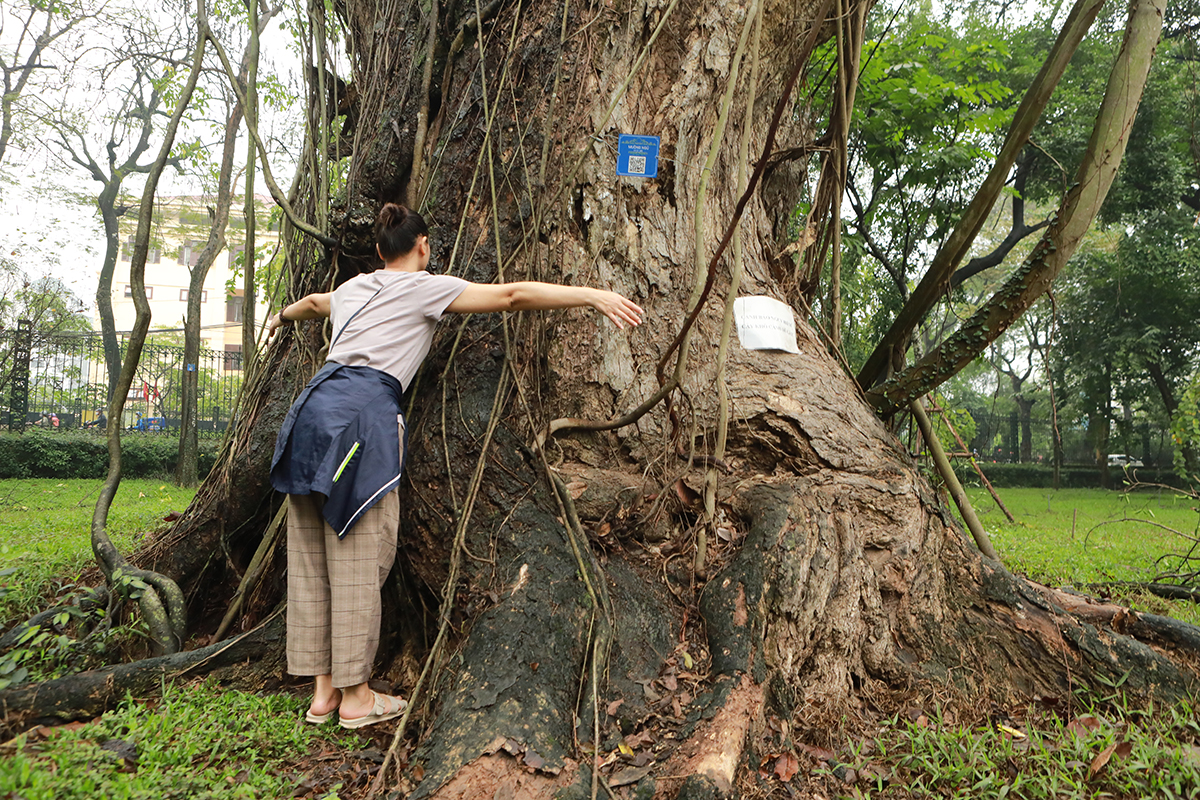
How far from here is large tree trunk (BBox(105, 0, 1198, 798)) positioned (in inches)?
84.3

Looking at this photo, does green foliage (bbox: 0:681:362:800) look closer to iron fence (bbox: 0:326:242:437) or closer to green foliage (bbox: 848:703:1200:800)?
green foliage (bbox: 848:703:1200:800)

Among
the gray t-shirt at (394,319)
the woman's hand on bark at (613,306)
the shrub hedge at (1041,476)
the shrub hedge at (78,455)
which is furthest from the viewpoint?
the shrub hedge at (1041,476)

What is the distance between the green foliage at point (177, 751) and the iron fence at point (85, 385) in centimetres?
924

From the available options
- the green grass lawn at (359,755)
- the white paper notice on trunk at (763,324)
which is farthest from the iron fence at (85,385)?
the white paper notice on trunk at (763,324)

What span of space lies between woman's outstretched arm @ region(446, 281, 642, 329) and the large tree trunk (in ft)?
1.05

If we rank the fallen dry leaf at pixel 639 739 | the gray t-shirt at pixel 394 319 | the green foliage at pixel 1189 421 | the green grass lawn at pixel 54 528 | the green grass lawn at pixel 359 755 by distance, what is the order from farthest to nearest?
the green foliage at pixel 1189 421 < the green grass lawn at pixel 54 528 < the gray t-shirt at pixel 394 319 < the fallen dry leaf at pixel 639 739 < the green grass lawn at pixel 359 755

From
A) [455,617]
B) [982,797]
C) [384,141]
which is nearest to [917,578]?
[982,797]

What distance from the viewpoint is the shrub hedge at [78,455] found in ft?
30.9

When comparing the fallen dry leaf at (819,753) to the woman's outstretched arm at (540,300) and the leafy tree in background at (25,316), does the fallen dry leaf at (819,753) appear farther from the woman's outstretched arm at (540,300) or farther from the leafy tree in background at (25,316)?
the leafy tree in background at (25,316)

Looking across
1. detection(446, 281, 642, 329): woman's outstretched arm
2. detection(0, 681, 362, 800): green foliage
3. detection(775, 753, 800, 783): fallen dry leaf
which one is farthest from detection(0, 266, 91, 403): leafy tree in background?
detection(775, 753, 800, 783): fallen dry leaf

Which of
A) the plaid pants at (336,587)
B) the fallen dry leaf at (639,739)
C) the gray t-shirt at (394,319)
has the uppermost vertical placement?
the gray t-shirt at (394,319)

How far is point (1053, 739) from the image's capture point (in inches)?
90.4

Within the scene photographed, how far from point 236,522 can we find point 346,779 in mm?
1611

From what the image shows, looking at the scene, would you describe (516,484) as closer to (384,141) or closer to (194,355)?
(384,141)
